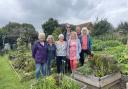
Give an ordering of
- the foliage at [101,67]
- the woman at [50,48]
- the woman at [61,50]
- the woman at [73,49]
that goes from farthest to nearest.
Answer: the woman at [73,49]
the woman at [61,50]
the woman at [50,48]
the foliage at [101,67]

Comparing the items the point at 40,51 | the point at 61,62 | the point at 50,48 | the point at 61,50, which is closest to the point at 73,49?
the point at 61,50

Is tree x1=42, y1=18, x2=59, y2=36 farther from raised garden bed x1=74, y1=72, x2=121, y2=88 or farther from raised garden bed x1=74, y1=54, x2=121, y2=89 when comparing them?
raised garden bed x1=74, y1=72, x2=121, y2=88

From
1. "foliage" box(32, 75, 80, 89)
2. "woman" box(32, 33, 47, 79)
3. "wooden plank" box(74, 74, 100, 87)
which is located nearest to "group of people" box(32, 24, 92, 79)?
"woman" box(32, 33, 47, 79)

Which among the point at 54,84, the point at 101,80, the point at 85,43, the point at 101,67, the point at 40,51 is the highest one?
the point at 85,43

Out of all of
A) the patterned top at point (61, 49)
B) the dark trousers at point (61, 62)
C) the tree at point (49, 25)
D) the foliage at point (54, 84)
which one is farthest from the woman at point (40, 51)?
the tree at point (49, 25)

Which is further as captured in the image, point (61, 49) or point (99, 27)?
point (99, 27)

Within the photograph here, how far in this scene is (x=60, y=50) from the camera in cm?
891

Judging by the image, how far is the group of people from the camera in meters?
8.51

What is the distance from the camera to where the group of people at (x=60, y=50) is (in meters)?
8.51

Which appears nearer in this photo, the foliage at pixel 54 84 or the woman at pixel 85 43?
the foliage at pixel 54 84

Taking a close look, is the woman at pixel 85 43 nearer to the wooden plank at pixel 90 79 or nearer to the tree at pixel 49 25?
the wooden plank at pixel 90 79

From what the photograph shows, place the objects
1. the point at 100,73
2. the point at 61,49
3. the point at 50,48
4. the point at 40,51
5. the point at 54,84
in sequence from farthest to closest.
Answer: the point at 61,49 < the point at 50,48 < the point at 40,51 < the point at 100,73 < the point at 54,84

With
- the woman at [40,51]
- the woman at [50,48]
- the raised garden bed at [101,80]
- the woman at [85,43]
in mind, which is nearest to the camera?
the raised garden bed at [101,80]

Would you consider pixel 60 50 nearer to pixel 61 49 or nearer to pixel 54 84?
pixel 61 49
